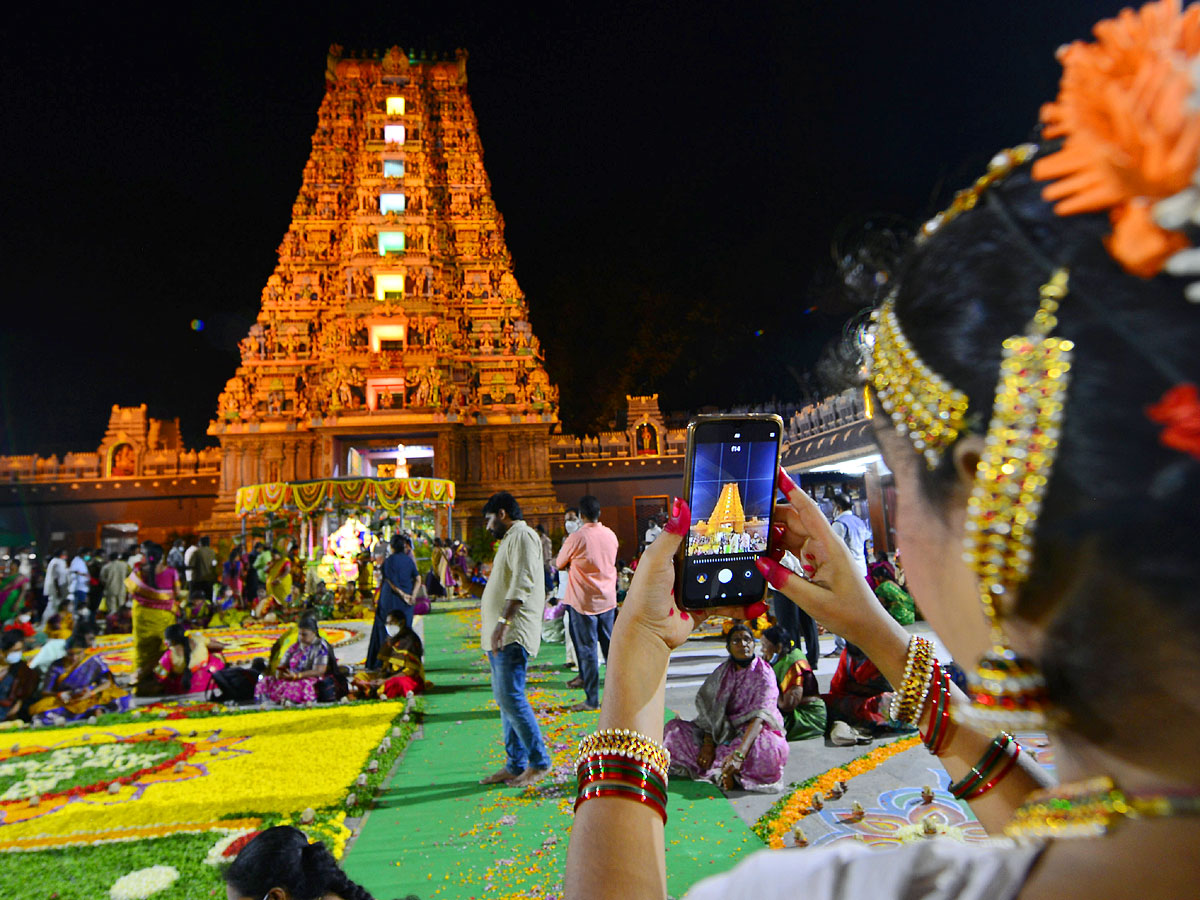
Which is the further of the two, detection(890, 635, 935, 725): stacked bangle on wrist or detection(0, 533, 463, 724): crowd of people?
detection(0, 533, 463, 724): crowd of people

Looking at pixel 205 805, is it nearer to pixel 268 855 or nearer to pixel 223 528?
pixel 268 855

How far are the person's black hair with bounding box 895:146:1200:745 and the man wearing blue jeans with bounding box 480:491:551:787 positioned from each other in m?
3.57

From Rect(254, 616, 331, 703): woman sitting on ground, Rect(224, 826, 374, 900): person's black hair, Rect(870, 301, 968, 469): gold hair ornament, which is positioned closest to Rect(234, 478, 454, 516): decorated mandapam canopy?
Rect(254, 616, 331, 703): woman sitting on ground

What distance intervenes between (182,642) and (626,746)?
25.7 feet

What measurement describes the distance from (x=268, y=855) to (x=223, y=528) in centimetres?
2189

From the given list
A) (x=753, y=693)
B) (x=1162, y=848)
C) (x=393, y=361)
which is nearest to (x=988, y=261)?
(x=1162, y=848)

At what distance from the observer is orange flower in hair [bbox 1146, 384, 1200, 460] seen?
37cm

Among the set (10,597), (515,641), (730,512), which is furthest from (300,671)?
(10,597)

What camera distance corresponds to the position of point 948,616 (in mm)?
576

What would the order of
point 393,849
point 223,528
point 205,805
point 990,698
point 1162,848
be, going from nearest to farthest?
point 1162,848 → point 990,698 → point 393,849 → point 205,805 → point 223,528

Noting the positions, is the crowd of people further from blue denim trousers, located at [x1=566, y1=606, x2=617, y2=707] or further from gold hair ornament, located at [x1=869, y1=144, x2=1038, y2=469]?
gold hair ornament, located at [x1=869, y1=144, x2=1038, y2=469]

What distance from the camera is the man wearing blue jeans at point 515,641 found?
12.8ft

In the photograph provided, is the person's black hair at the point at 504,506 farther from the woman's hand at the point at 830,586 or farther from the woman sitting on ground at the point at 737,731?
the woman's hand at the point at 830,586

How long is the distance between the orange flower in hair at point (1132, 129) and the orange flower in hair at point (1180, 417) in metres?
0.08
